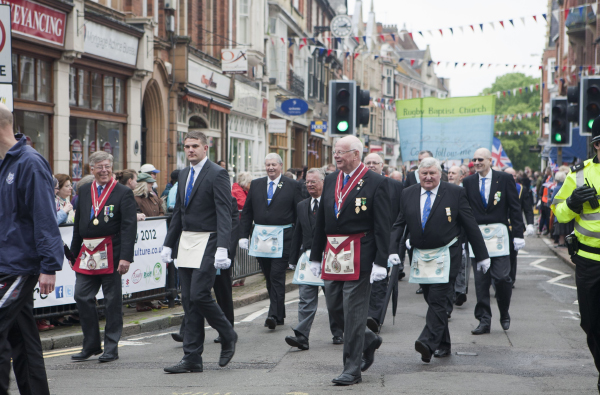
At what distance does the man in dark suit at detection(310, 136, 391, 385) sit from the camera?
6293 millimetres

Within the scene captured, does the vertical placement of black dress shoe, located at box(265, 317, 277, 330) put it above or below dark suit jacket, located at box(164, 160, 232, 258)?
below

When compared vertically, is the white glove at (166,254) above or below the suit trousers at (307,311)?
above

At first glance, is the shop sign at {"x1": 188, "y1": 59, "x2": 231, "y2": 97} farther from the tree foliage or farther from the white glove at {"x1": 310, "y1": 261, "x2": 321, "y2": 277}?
the tree foliage

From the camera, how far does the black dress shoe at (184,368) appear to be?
671 cm

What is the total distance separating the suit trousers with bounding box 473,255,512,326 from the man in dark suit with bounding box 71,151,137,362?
3.92 m

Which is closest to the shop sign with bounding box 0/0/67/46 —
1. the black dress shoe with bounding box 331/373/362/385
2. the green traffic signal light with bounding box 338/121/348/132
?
the green traffic signal light with bounding box 338/121/348/132

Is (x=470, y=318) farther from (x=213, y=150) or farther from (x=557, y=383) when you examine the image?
(x=213, y=150)

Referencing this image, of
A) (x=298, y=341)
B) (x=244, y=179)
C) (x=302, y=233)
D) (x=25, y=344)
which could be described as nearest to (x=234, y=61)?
(x=244, y=179)

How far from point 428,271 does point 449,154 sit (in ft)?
42.5

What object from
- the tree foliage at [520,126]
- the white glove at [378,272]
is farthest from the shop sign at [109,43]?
the tree foliage at [520,126]

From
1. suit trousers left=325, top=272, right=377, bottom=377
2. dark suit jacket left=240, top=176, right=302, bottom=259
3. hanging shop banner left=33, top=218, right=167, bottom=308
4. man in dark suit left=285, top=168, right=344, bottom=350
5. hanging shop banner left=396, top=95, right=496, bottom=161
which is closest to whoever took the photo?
suit trousers left=325, top=272, right=377, bottom=377

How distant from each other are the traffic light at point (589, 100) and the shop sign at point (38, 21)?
393 inches

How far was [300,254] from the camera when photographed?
28.3ft

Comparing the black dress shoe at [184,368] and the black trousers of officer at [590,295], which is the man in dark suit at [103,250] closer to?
the black dress shoe at [184,368]
